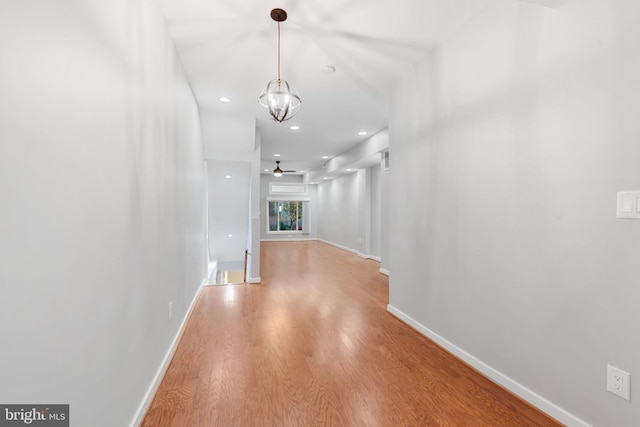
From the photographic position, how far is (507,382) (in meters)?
1.92

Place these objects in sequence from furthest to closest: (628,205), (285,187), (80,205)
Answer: (285,187)
(628,205)
(80,205)

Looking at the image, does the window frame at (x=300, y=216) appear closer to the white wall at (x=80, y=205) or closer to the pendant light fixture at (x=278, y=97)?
the pendant light fixture at (x=278, y=97)

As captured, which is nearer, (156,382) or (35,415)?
(35,415)

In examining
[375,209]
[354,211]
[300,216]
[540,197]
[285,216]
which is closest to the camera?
[540,197]

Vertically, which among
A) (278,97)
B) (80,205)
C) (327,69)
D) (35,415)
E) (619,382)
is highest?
(327,69)

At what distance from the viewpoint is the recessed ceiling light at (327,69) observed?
2.89 meters

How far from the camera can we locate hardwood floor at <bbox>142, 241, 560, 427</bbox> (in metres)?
1.68

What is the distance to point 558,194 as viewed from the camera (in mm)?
1643

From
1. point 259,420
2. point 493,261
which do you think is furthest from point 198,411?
point 493,261

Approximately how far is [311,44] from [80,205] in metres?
2.20

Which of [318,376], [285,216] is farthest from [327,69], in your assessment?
[285,216]

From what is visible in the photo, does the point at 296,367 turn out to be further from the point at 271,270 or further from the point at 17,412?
the point at 271,270

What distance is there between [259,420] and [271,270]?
4.23 metres

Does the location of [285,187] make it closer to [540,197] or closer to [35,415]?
[540,197]
